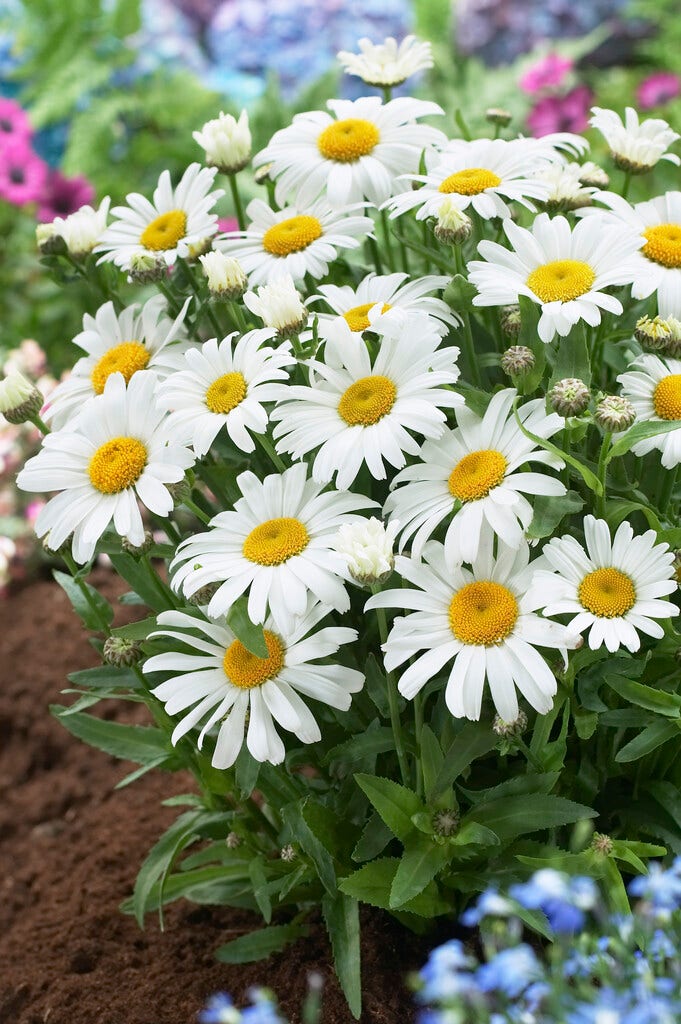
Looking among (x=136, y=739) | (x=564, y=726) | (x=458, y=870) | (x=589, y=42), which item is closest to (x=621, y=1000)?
(x=564, y=726)

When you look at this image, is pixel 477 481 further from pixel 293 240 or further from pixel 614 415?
pixel 293 240

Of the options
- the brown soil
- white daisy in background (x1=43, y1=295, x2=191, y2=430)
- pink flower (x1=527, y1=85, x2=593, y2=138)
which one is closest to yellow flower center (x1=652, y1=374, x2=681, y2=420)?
white daisy in background (x1=43, y1=295, x2=191, y2=430)

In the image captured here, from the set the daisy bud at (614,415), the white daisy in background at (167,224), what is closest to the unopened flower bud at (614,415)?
the daisy bud at (614,415)

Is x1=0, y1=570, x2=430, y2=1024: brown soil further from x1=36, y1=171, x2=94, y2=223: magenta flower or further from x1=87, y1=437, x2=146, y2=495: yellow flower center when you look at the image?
x1=36, y1=171, x2=94, y2=223: magenta flower

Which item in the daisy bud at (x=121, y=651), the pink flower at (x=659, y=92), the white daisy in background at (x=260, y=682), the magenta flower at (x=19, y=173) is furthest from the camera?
the pink flower at (x=659, y=92)

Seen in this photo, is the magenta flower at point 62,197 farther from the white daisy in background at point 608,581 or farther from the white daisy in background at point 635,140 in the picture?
the white daisy in background at point 608,581

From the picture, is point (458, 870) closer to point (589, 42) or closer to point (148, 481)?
point (148, 481)
